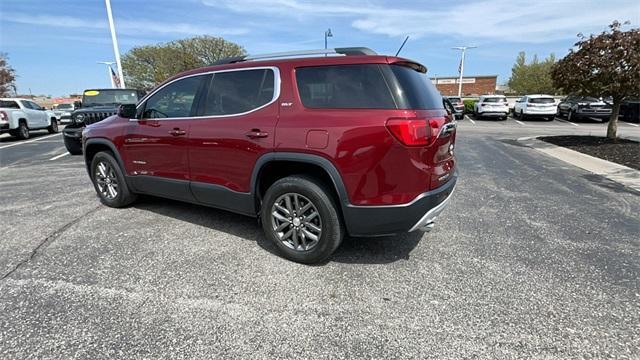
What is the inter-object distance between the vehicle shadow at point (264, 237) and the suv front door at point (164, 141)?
45 centimetres

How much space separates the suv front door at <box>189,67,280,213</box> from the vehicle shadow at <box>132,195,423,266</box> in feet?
1.43

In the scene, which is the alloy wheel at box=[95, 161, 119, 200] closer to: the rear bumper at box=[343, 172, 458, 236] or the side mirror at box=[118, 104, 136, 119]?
the side mirror at box=[118, 104, 136, 119]

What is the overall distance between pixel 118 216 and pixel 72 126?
239 inches

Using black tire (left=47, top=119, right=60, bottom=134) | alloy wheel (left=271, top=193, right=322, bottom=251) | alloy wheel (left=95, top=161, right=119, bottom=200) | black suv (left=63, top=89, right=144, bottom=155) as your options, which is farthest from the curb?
black tire (left=47, top=119, right=60, bottom=134)

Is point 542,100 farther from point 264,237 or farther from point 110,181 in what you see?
point 110,181

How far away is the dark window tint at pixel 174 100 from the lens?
3.93 metres

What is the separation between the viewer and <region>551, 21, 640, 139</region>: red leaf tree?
9.37 meters

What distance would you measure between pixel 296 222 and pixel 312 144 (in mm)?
757

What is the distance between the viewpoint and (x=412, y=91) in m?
2.89

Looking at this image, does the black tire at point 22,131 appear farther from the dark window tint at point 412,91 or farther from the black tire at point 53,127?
the dark window tint at point 412,91

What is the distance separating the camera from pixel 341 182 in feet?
9.65

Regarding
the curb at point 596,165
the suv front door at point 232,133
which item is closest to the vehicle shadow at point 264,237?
the suv front door at point 232,133

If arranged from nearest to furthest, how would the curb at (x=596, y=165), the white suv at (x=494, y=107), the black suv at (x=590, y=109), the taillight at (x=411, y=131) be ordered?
1. the taillight at (x=411, y=131)
2. the curb at (x=596, y=165)
3. the black suv at (x=590, y=109)
4. the white suv at (x=494, y=107)

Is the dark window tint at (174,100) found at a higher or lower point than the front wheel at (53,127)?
Answer: higher
